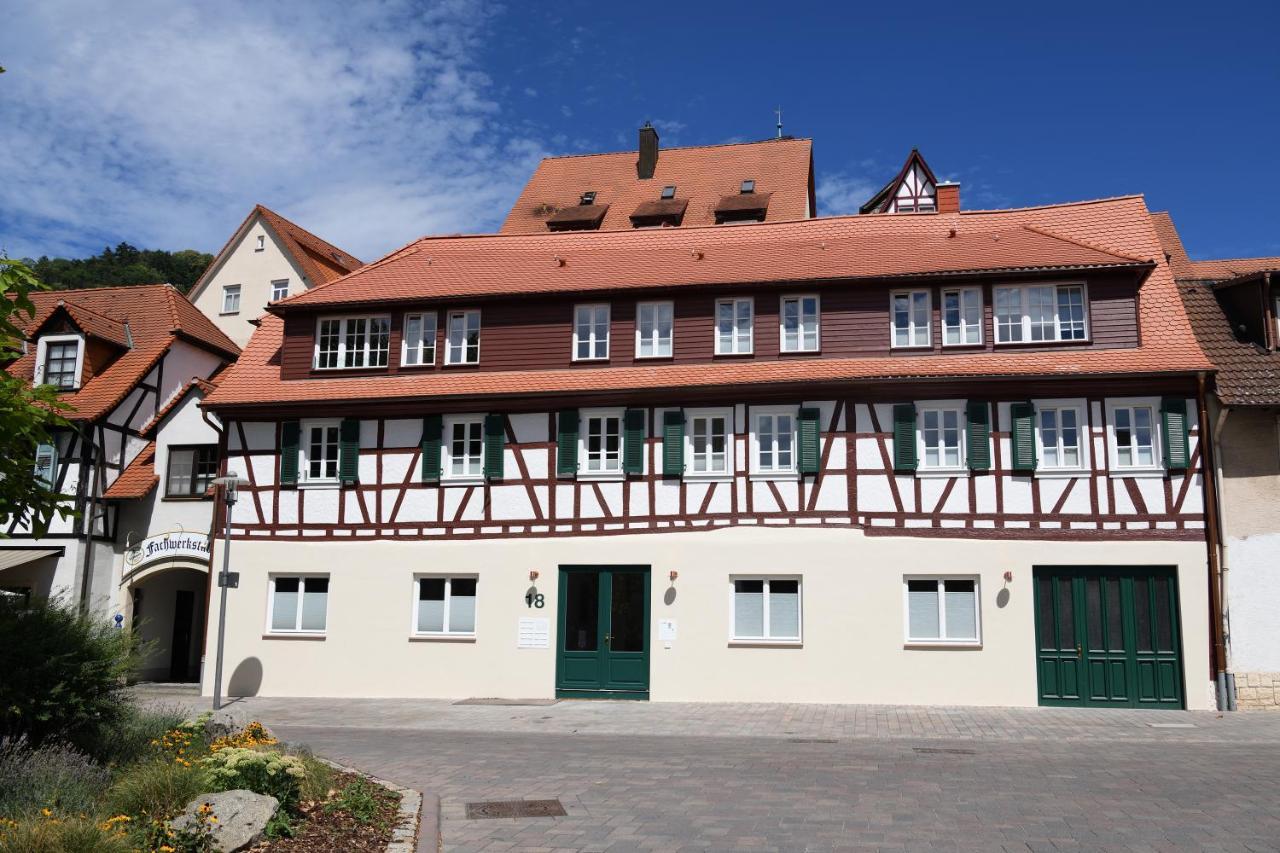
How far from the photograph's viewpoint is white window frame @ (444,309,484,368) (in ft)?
80.0

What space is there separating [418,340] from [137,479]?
8358mm

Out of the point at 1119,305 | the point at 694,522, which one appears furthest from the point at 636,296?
the point at 1119,305

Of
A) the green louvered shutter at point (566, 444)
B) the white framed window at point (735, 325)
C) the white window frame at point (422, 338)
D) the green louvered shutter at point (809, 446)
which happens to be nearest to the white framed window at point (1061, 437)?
the green louvered shutter at point (809, 446)

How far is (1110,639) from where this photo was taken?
66.9 ft

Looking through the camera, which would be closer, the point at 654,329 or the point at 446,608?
the point at 446,608

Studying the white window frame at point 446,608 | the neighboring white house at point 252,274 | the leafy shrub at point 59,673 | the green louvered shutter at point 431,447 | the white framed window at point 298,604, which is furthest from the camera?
the neighboring white house at point 252,274

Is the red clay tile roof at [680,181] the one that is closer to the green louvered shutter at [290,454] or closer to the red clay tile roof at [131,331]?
the red clay tile roof at [131,331]

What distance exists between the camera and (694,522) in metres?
22.0

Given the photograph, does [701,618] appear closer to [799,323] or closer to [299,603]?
[799,323]

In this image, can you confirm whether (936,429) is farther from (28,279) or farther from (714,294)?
(28,279)

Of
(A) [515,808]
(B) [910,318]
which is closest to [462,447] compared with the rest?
(B) [910,318]

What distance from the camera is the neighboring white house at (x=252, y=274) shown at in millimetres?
40812

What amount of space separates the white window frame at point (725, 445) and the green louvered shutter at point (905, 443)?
10.4ft

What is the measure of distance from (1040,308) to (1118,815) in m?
13.9
